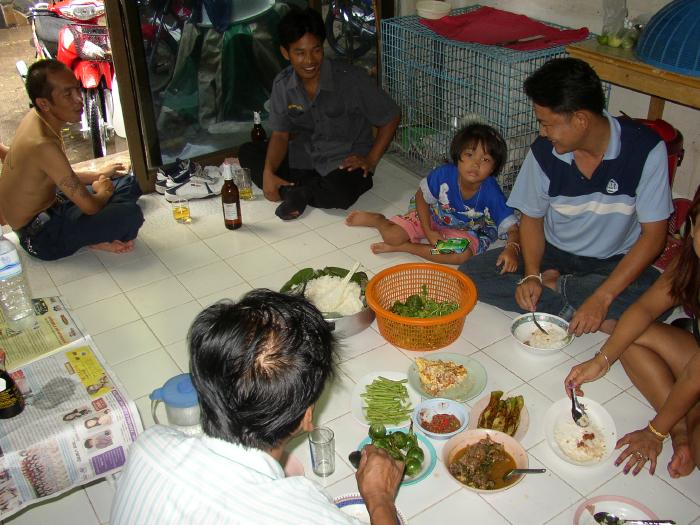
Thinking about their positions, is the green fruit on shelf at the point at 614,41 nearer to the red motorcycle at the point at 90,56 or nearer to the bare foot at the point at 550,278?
the bare foot at the point at 550,278

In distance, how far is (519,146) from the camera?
365 cm

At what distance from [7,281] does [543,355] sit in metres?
2.00

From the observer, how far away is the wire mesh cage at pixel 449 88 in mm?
3534

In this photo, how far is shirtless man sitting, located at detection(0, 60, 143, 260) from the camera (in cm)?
305

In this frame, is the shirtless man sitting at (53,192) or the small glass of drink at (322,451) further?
the shirtless man sitting at (53,192)

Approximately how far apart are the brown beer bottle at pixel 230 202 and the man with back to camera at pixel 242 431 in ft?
7.29

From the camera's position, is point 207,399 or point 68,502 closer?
point 207,399

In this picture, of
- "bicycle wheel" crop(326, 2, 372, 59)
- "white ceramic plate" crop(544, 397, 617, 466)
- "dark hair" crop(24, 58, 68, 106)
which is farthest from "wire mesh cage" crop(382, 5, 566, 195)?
"dark hair" crop(24, 58, 68, 106)

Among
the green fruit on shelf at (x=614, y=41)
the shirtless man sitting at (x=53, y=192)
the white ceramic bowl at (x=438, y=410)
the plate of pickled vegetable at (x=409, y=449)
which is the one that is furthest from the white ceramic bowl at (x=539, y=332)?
the shirtless man sitting at (x=53, y=192)

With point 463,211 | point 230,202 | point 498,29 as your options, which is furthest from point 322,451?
point 498,29

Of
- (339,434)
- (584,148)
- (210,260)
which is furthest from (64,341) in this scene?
(584,148)

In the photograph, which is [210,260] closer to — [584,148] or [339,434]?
[339,434]

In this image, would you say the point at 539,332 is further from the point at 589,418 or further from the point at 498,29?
the point at 498,29

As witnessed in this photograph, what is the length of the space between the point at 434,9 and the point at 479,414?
2752 millimetres
